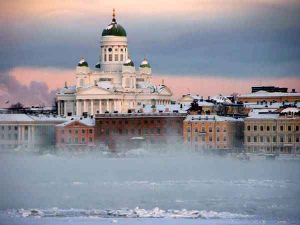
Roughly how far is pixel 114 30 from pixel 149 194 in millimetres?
45445

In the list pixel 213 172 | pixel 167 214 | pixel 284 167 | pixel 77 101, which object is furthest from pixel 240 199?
pixel 77 101

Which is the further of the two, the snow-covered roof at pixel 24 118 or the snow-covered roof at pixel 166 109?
the snow-covered roof at pixel 166 109

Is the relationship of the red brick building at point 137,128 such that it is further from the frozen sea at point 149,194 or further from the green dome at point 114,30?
the frozen sea at point 149,194

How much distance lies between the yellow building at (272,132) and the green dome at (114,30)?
17.5 meters

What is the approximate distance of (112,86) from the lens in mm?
74438

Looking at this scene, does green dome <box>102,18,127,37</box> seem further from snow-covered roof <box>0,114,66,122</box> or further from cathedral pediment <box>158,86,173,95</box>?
snow-covered roof <box>0,114,66,122</box>

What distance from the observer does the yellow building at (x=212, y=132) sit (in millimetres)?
59844

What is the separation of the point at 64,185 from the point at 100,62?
146 feet

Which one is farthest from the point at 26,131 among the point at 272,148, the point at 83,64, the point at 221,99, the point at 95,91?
the point at 221,99

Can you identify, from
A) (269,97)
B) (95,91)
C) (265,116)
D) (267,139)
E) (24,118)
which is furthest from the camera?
(269,97)

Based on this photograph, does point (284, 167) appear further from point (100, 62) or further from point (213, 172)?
point (100, 62)

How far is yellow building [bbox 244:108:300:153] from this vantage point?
5859 cm

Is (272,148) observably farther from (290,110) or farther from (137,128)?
(137,128)

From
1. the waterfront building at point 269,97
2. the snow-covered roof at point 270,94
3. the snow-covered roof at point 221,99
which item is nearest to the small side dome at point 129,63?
the snow-covered roof at point 221,99
